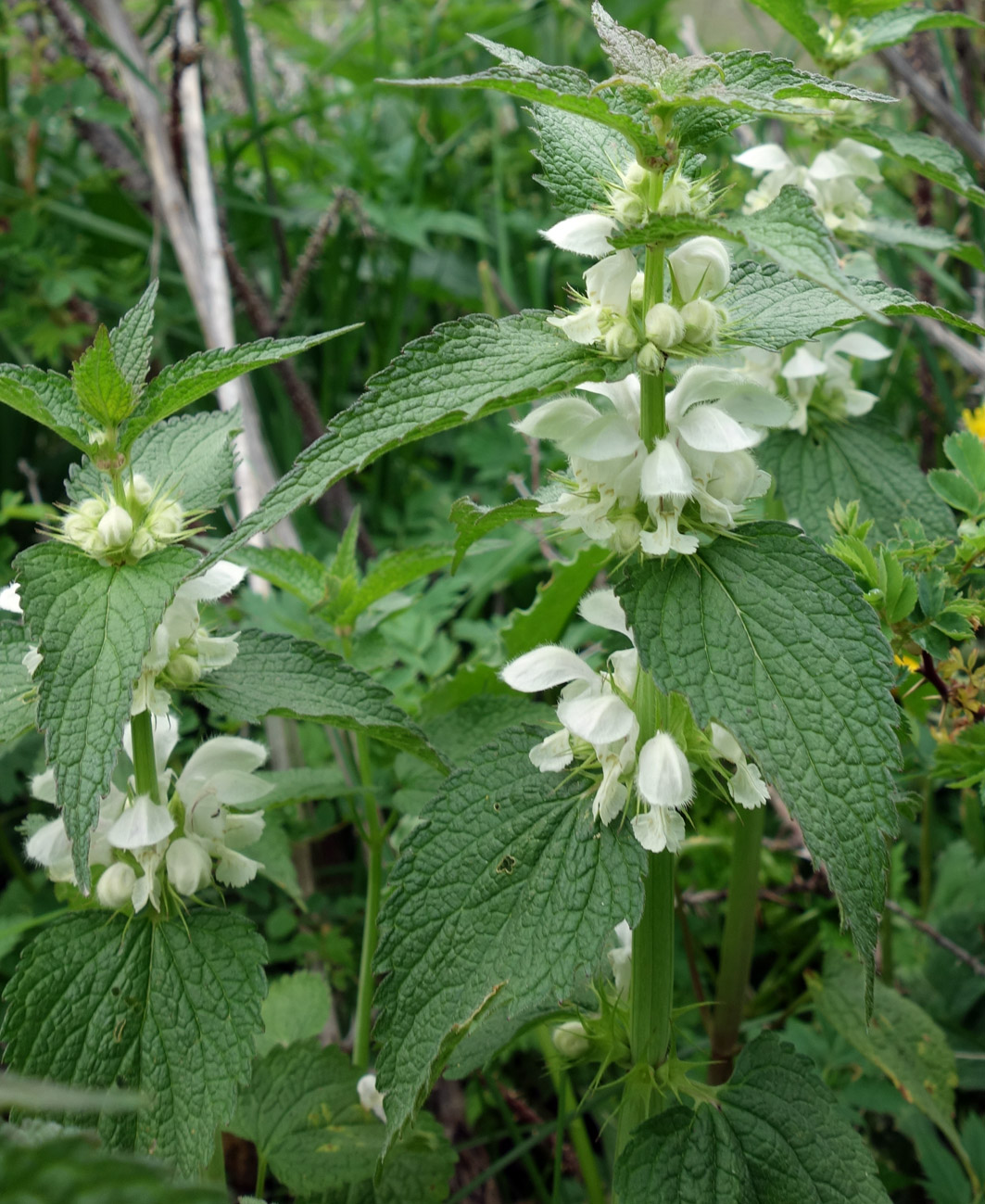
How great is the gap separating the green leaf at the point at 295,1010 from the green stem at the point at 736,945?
440 millimetres

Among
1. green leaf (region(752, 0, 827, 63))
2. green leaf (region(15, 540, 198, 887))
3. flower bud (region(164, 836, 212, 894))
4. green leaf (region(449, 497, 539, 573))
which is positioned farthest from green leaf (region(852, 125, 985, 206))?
flower bud (region(164, 836, 212, 894))

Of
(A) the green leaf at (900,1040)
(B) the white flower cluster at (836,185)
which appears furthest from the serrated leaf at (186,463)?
(A) the green leaf at (900,1040)

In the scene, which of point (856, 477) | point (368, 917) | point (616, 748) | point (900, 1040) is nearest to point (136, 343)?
point (616, 748)

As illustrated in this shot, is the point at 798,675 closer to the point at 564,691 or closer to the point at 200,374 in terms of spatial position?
the point at 564,691

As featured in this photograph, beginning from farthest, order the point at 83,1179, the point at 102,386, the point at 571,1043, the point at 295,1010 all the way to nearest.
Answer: the point at 295,1010 < the point at 571,1043 < the point at 102,386 < the point at 83,1179

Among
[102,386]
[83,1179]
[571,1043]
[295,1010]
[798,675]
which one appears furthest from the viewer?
[295,1010]

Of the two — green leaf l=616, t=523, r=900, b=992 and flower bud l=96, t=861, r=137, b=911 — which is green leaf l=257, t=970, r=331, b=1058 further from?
green leaf l=616, t=523, r=900, b=992

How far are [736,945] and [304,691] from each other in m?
0.62

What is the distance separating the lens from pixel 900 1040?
1129mm

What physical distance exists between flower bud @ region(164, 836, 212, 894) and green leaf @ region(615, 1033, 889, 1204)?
400mm

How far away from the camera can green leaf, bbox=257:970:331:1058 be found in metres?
1.14

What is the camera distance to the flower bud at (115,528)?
2.62 ft

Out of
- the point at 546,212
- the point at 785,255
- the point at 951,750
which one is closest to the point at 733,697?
the point at 785,255

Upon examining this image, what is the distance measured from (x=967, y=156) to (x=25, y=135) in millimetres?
1888
